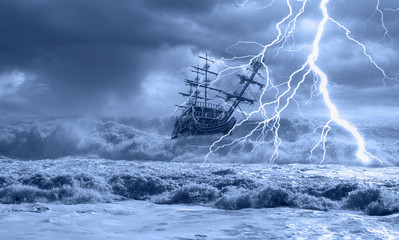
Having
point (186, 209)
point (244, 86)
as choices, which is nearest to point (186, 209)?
point (186, 209)

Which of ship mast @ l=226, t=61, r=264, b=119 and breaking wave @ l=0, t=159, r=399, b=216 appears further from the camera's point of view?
ship mast @ l=226, t=61, r=264, b=119

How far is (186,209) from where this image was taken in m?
7.14

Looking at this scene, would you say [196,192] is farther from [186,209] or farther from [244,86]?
[244,86]

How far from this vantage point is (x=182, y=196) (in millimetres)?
8164

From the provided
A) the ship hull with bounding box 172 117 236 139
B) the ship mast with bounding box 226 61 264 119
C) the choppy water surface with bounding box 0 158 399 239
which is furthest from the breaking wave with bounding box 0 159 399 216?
the ship hull with bounding box 172 117 236 139

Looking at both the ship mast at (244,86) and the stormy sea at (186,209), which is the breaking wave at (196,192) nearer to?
the stormy sea at (186,209)

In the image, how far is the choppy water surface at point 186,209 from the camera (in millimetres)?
5137

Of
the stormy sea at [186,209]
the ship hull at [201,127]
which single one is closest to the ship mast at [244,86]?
the ship hull at [201,127]

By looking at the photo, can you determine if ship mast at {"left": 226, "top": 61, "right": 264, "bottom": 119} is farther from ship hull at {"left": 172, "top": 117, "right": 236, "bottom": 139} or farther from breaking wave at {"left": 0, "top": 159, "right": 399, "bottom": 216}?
breaking wave at {"left": 0, "top": 159, "right": 399, "bottom": 216}

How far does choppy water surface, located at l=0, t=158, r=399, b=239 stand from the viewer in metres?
5.14

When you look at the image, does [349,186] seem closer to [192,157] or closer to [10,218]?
[10,218]

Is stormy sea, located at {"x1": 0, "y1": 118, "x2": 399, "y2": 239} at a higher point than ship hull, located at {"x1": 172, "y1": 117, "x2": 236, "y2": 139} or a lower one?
lower

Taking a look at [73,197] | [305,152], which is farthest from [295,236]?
[305,152]

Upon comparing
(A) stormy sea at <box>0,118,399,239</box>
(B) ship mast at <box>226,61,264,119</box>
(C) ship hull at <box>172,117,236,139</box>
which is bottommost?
(A) stormy sea at <box>0,118,399,239</box>
